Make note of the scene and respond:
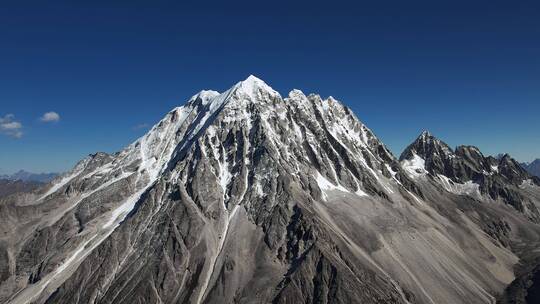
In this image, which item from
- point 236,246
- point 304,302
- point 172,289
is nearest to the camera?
point 304,302

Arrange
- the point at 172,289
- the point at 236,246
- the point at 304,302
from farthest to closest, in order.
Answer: the point at 236,246 → the point at 172,289 → the point at 304,302

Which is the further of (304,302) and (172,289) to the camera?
(172,289)

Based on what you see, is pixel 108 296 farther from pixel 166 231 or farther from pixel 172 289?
pixel 166 231

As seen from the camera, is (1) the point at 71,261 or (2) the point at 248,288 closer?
(2) the point at 248,288

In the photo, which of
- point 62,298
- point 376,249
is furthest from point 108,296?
point 376,249

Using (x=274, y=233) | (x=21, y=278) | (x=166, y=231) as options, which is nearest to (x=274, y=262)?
(x=274, y=233)

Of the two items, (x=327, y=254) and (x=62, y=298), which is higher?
(x=327, y=254)

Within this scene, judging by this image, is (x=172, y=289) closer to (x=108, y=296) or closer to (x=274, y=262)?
(x=108, y=296)

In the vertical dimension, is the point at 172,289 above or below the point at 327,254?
below

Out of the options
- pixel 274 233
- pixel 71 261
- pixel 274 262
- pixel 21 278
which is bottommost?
pixel 21 278
